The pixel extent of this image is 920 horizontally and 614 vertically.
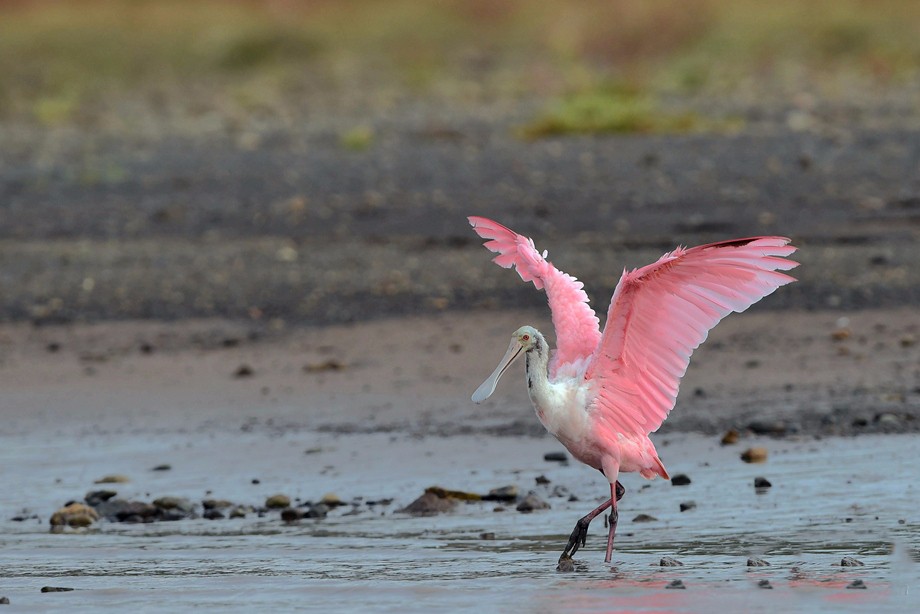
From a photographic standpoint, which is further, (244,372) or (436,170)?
(436,170)

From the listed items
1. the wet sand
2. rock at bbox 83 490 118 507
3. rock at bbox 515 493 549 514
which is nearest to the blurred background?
the wet sand

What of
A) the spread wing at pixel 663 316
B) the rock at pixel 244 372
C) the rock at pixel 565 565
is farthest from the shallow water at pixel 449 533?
the rock at pixel 244 372

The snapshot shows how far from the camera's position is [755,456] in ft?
25.4

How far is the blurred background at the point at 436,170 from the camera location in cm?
1191

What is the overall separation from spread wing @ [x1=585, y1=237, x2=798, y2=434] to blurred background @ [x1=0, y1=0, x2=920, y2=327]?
4163mm

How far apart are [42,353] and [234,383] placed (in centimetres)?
153

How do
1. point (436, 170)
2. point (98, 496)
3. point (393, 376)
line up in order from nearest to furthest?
point (98, 496)
point (393, 376)
point (436, 170)

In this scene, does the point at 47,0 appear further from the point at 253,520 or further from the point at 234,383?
the point at 253,520

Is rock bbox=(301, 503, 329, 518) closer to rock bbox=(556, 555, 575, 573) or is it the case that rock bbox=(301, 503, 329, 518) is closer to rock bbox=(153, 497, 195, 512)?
rock bbox=(153, 497, 195, 512)

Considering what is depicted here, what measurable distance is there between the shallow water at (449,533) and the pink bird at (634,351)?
1.16ft

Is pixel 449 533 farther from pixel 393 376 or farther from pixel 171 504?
pixel 393 376

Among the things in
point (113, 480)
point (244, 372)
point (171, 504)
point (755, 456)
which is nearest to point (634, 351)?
point (755, 456)

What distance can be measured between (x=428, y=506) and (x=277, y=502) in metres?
0.64

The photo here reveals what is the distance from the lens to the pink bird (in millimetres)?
6418
